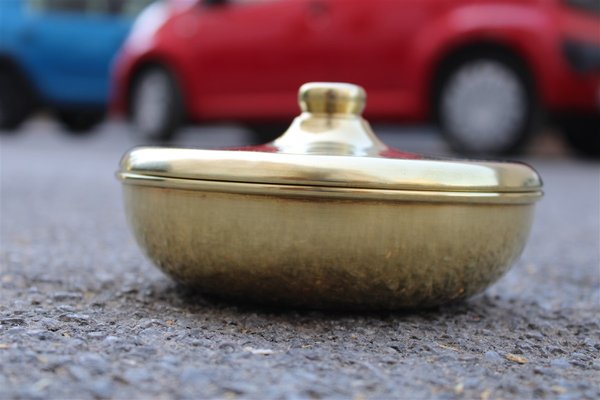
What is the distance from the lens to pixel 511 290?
2.09 m

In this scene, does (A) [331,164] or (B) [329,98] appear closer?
(A) [331,164]

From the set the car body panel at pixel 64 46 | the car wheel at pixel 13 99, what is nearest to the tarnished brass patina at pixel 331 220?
the car body panel at pixel 64 46

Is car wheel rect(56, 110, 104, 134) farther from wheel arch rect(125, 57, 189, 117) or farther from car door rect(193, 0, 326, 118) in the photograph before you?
car door rect(193, 0, 326, 118)

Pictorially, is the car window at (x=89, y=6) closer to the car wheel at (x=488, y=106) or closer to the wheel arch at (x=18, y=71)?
the wheel arch at (x=18, y=71)

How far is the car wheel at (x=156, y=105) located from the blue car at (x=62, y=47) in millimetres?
1399

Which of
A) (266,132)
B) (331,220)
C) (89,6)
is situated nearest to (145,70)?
(266,132)

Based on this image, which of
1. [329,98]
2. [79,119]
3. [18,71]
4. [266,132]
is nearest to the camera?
[329,98]

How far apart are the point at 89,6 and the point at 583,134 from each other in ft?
14.9

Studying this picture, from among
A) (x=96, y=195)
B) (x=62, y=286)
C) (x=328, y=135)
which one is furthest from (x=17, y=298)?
(x=96, y=195)

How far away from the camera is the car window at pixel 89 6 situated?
8094 millimetres

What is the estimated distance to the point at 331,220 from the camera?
147 centimetres

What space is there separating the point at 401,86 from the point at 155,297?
3.76 m

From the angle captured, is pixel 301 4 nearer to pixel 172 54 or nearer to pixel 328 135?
pixel 172 54

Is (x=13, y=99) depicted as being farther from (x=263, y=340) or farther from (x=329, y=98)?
(x=263, y=340)
